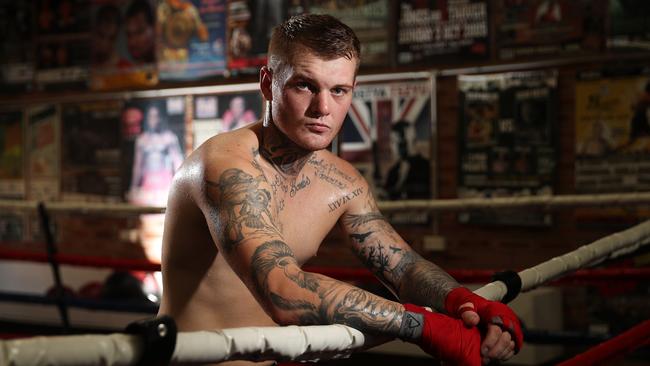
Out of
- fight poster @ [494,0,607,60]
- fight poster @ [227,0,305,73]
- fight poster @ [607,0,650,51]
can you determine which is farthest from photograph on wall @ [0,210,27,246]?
fight poster @ [607,0,650,51]

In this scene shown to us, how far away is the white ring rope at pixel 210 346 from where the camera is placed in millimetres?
829

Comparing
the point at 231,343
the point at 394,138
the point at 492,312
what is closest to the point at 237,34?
the point at 394,138

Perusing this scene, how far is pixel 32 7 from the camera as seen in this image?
594 cm

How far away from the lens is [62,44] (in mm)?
5789

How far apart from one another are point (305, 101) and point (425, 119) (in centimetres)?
296

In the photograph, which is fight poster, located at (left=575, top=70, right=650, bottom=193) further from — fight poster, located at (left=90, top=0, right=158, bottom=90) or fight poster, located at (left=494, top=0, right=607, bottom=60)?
fight poster, located at (left=90, top=0, right=158, bottom=90)

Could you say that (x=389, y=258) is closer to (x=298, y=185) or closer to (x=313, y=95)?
(x=298, y=185)

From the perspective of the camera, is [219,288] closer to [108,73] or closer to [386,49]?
[386,49]

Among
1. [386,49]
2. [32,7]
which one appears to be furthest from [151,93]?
[386,49]

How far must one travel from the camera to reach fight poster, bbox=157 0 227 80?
514 cm

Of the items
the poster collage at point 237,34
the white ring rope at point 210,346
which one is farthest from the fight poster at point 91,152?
the white ring rope at point 210,346

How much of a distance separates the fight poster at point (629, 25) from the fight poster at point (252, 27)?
1.86 m

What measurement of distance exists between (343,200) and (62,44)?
14.5ft

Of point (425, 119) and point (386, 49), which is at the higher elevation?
point (386, 49)
